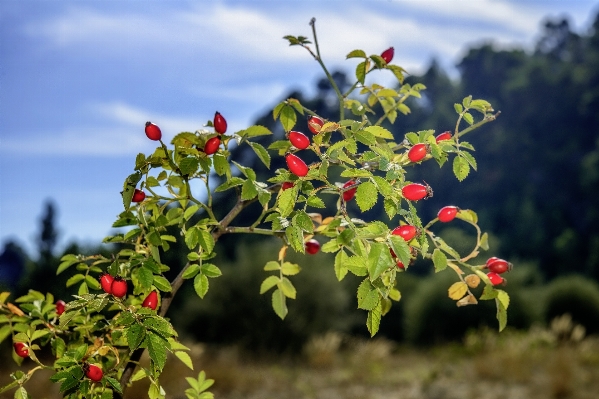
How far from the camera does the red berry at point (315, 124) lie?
118 cm

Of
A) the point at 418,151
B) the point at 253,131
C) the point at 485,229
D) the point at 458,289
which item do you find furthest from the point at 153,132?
the point at 485,229

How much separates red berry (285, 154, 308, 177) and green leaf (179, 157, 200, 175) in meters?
0.24

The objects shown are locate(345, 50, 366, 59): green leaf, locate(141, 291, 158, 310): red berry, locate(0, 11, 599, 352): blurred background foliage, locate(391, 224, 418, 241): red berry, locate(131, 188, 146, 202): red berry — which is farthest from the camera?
locate(0, 11, 599, 352): blurred background foliage

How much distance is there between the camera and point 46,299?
146cm

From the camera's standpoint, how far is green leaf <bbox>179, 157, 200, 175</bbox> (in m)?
1.21

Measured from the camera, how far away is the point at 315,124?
1.19 metres

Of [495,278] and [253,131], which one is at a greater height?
[253,131]

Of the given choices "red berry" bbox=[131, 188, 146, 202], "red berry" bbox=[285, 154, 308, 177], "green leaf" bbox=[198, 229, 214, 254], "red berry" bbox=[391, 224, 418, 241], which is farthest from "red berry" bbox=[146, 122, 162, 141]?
"red berry" bbox=[391, 224, 418, 241]

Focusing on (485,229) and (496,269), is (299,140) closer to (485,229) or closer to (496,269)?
(496,269)

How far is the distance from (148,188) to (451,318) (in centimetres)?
1064

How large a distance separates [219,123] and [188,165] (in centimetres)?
11

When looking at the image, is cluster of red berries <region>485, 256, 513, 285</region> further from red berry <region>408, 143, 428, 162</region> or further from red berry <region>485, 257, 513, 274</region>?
red berry <region>408, 143, 428, 162</region>

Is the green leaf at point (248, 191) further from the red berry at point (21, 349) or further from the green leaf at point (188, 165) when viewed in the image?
the red berry at point (21, 349)

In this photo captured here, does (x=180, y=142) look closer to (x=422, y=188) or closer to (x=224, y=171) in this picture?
(x=224, y=171)
